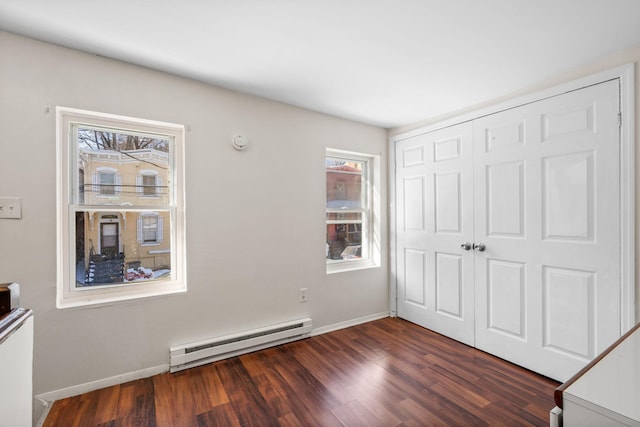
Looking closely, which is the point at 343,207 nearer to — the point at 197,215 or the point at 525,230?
the point at 197,215

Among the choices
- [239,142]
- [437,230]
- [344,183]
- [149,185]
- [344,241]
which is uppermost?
[239,142]

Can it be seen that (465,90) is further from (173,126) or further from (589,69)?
(173,126)

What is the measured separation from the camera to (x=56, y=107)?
5.97ft

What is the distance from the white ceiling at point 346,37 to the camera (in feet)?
4.84

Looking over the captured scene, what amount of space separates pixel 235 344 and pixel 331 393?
901mm

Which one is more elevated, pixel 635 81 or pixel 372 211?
pixel 635 81

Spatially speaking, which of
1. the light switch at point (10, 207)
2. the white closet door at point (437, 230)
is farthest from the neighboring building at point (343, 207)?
the light switch at point (10, 207)

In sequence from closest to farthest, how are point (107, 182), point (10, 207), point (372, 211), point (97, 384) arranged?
point (10, 207)
point (97, 384)
point (107, 182)
point (372, 211)

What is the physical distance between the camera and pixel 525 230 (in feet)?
7.44

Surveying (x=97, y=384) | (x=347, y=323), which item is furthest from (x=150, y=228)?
(x=347, y=323)

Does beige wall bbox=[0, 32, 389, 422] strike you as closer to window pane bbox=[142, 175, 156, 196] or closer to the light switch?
the light switch

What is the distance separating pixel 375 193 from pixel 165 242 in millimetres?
2263

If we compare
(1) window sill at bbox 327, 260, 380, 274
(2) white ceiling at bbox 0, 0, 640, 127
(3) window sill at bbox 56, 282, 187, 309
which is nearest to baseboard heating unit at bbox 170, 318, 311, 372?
(3) window sill at bbox 56, 282, 187, 309

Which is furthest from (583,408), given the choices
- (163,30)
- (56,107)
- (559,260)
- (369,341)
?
(56,107)
